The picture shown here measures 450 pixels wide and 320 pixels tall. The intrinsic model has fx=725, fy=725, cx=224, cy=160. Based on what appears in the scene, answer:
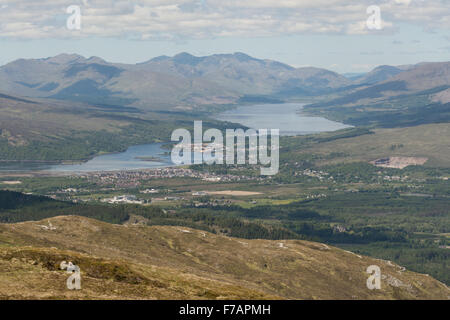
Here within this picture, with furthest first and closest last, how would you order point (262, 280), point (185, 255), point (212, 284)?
point (185, 255), point (262, 280), point (212, 284)
